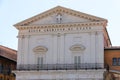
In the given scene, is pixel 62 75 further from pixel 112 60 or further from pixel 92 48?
pixel 112 60

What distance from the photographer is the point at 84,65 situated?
4153cm

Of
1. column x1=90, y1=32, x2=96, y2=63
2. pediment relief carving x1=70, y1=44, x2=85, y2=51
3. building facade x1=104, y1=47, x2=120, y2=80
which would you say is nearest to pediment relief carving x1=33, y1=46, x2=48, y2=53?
pediment relief carving x1=70, y1=44, x2=85, y2=51

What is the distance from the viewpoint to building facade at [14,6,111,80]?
41438 millimetres

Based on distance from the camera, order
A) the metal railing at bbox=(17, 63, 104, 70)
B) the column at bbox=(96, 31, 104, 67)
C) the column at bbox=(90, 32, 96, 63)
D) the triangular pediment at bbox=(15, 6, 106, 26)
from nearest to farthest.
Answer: the metal railing at bbox=(17, 63, 104, 70), the column at bbox=(96, 31, 104, 67), the column at bbox=(90, 32, 96, 63), the triangular pediment at bbox=(15, 6, 106, 26)

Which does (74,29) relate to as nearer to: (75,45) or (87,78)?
(75,45)

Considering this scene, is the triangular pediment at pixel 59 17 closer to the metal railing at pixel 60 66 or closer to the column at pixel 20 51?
the column at pixel 20 51

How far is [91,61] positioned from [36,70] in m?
7.41

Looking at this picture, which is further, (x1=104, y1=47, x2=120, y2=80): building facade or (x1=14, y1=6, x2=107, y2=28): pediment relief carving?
(x1=14, y1=6, x2=107, y2=28): pediment relief carving

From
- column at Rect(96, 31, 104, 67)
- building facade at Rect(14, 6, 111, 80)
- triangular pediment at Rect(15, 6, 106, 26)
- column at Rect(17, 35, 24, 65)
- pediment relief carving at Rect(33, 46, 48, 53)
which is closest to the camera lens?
column at Rect(96, 31, 104, 67)

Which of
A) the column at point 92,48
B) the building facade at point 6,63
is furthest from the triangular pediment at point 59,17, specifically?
the building facade at point 6,63

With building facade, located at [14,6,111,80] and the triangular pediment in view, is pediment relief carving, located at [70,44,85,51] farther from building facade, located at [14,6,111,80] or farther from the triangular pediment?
the triangular pediment

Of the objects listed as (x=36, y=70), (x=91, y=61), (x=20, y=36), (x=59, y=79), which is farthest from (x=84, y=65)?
(x=20, y=36)

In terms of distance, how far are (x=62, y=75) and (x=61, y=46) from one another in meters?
4.21

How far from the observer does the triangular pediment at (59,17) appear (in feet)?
140
